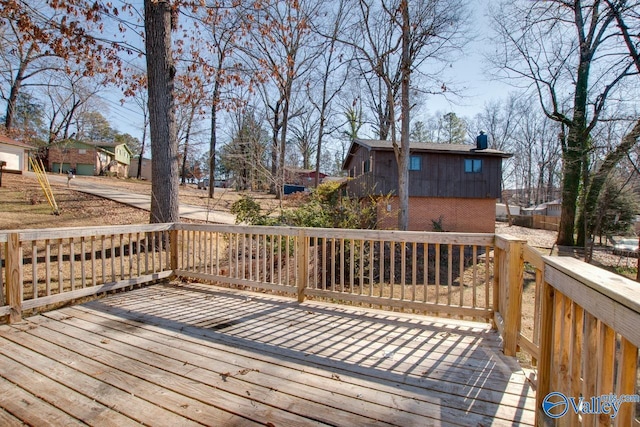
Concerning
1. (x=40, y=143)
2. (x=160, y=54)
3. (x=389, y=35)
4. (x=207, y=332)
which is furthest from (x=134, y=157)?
(x=207, y=332)

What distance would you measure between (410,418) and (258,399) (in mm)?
910

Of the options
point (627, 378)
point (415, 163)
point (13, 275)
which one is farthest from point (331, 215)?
point (415, 163)

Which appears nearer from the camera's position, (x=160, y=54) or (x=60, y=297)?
(x=60, y=297)

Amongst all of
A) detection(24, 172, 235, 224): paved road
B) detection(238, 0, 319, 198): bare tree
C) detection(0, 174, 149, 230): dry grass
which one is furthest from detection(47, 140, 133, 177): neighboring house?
detection(238, 0, 319, 198): bare tree

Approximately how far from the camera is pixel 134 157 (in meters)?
44.8

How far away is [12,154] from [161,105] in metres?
18.0

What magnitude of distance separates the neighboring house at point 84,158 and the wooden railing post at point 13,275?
29049mm

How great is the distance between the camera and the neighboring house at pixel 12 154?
671 inches

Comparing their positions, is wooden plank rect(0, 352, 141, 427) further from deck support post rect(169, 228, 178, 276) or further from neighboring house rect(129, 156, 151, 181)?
neighboring house rect(129, 156, 151, 181)

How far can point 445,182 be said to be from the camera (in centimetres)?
1691

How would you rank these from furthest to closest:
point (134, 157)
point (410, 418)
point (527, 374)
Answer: point (134, 157)
point (527, 374)
point (410, 418)

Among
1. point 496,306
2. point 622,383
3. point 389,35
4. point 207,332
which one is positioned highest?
point 389,35

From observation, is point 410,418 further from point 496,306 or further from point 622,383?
point 496,306

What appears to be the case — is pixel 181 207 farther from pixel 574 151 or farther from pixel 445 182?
pixel 574 151
